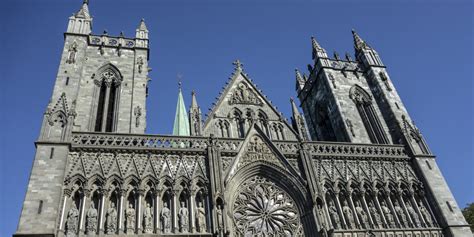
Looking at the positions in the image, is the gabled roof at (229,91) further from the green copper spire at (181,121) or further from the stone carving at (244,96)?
the green copper spire at (181,121)

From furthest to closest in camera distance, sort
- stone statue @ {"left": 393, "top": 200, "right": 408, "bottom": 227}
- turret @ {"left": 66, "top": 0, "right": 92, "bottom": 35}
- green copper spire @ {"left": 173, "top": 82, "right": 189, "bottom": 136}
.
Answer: green copper spire @ {"left": 173, "top": 82, "right": 189, "bottom": 136} → turret @ {"left": 66, "top": 0, "right": 92, "bottom": 35} → stone statue @ {"left": 393, "top": 200, "right": 408, "bottom": 227}

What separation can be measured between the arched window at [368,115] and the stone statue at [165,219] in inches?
511

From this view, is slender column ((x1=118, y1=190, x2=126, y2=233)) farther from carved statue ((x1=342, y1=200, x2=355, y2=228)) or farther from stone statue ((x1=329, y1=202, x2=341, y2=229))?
carved statue ((x1=342, y1=200, x2=355, y2=228))

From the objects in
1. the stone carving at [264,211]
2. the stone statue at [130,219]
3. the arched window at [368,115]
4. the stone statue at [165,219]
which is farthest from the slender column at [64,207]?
the arched window at [368,115]

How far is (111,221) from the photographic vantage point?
1316 cm

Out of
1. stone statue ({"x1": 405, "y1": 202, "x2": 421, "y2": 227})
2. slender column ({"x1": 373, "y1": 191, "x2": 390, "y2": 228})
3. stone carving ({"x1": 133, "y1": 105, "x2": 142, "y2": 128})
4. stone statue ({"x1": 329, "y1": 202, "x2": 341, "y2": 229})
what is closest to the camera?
stone statue ({"x1": 329, "y1": 202, "x2": 341, "y2": 229})

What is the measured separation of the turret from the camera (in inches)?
824

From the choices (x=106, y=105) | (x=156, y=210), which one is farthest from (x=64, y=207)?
(x=106, y=105)

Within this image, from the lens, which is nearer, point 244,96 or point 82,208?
point 82,208

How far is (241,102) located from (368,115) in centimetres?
809

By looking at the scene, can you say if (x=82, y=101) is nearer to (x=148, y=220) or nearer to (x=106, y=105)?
(x=106, y=105)

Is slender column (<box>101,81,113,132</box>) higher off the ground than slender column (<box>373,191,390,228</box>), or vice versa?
slender column (<box>101,81,113,132</box>)

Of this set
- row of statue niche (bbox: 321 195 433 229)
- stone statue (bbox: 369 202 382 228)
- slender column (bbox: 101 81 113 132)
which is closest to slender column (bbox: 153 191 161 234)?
slender column (bbox: 101 81 113 132)

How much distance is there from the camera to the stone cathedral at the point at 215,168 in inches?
536
